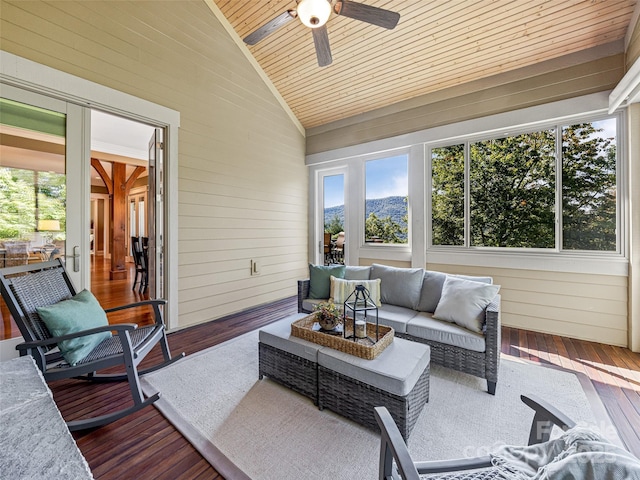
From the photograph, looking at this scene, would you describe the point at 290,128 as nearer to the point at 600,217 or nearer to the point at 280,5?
the point at 280,5

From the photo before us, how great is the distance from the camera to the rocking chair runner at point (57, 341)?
1.82 metres

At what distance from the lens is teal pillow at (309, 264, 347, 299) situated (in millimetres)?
3385

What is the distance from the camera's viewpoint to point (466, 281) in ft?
8.79

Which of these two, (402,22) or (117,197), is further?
(117,197)

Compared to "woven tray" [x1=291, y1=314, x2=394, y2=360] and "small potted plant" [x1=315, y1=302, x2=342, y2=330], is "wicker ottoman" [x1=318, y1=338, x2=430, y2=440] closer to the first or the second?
"woven tray" [x1=291, y1=314, x2=394, y2=360]

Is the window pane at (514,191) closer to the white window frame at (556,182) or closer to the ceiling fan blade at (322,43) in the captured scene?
the white window frame at (556,182)

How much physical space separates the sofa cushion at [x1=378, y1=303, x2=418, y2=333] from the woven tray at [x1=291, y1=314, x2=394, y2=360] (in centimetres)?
43

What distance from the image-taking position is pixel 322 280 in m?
3.41

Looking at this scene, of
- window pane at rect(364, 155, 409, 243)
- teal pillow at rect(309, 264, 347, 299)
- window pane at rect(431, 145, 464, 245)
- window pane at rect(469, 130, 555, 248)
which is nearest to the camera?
teal pillow at rect(309, 264, 347, 299)

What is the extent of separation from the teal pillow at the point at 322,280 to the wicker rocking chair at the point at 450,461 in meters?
2.25

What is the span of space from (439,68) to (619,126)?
6.93ft

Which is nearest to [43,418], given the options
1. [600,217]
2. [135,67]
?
[135,67]

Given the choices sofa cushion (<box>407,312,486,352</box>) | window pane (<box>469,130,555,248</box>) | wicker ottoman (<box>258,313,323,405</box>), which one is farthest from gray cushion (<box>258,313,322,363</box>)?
window pane (<box>469,130,555,248</box>)

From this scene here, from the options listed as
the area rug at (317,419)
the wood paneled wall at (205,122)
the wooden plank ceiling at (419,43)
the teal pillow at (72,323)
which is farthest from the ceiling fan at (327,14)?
the area rug at (317,419)
